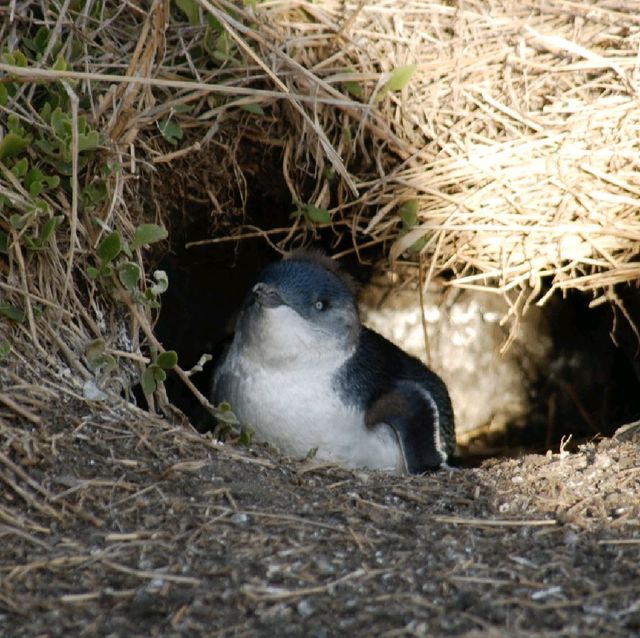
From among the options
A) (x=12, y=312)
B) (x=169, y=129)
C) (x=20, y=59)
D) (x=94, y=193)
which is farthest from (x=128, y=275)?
(x=20, y=59)

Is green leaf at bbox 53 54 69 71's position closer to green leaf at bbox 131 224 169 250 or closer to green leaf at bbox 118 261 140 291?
green leaf at bbox 131 224 169 250

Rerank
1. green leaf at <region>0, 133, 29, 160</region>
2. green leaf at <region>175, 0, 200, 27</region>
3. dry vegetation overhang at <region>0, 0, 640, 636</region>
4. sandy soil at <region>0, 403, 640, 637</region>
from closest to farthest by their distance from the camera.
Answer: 1. sandy soil at <region>0, 403, 640, 637</region>
2. dry vegetation overhang at <region>0, 0, 640, 636</region>
3. green leaf at <region>0, 133, 29, 160</region>
4. green leaf at <region>175, 0, 200, 27</region>

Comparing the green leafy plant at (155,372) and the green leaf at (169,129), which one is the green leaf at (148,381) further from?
the green leaf at (169,129)

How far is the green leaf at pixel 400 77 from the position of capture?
181 inches

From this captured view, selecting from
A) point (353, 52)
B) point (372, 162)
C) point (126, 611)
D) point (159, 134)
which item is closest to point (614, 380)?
point (372, 162)

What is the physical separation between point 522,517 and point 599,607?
0.72 meters

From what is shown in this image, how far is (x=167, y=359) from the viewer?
3.86m

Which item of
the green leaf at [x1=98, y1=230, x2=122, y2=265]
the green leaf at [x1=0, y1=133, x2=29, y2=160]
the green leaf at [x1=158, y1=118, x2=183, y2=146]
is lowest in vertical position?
the green leaf at [x1=98, y1=230, x2=122, y2=265]

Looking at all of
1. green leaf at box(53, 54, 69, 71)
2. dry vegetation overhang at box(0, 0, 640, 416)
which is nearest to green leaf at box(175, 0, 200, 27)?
dry vegetation overhang at box(0, 0, 640, 416)

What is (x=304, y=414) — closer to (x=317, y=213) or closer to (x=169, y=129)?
(x=317, y=213)

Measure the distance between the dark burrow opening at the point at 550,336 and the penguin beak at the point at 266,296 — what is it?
1292 mm

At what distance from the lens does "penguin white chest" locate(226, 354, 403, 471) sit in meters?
4.67

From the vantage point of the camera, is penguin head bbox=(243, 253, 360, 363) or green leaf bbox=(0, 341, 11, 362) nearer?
green leaf bbox=(0, 341, 11, 362)

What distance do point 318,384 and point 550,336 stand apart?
231cm
